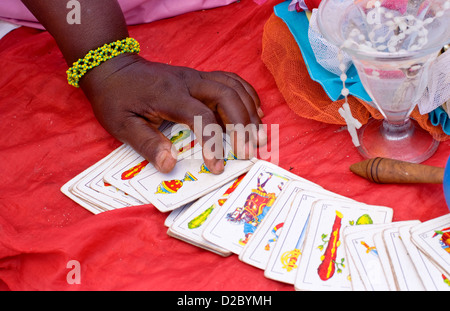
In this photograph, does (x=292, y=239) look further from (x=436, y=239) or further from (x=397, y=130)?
(x=397, y=130)

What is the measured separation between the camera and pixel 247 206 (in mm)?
1227

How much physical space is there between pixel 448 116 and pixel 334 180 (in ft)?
0.98

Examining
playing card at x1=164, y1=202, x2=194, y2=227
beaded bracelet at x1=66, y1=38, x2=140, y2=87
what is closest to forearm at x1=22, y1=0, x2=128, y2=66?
beaded bracelet at x1=66, y1=38, x2=140, y2=87

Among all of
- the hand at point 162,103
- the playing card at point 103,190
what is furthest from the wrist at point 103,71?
the playing card at point 103,190

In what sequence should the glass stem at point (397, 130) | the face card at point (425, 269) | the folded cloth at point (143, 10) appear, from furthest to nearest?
the folded cloth at point (143, 10)
the glass stem at point (397, 130)
the face card at point (425, 269)

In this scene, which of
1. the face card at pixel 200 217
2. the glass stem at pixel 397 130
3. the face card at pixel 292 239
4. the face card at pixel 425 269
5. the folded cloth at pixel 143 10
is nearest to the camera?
the face card at pixel 425 269

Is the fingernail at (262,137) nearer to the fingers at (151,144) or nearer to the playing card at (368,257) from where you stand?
the fingers at (151,144)

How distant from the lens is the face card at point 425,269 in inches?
37.9

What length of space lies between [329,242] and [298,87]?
0.51 m

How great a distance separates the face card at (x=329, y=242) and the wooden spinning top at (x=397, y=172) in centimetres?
8

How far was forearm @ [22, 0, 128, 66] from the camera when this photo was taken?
1.50 m

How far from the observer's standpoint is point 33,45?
1.83 m

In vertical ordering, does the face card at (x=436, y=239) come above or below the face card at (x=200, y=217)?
above

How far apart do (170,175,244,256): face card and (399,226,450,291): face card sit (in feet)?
1.20
